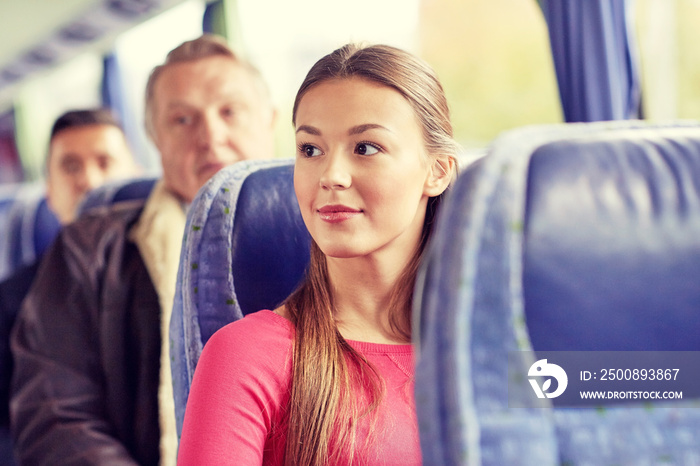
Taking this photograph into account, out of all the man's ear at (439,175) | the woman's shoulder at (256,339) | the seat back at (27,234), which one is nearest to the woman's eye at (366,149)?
the man's ear at (439,175)

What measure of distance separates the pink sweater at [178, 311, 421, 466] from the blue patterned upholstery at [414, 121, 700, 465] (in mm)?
311

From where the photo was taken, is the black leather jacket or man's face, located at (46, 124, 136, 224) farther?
man's face, located at (46, 124, 136, 224)

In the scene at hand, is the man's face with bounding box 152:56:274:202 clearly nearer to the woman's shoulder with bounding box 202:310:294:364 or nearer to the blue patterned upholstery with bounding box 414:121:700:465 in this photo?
the woman's shoulder with bounding box 202:310:294:364

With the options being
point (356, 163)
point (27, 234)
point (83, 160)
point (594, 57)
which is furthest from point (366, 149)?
point (27, 234)

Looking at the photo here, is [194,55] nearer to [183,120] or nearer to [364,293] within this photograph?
[183,120]

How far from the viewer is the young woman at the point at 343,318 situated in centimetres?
89

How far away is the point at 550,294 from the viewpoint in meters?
0.59

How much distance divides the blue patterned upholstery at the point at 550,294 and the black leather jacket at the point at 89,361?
1296 millimetres

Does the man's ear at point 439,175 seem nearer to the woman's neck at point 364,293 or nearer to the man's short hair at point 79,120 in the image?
the woman's neck at point 364,293

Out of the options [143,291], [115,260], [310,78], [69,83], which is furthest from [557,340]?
[69,83]

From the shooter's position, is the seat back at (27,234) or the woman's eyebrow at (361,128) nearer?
the woman's eyebrow at (361,128)

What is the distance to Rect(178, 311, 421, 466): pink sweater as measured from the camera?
843 millimetres

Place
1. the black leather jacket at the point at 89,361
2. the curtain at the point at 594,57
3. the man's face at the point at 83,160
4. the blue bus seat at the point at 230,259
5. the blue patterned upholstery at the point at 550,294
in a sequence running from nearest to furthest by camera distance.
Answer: the blue patterned upholstery at the point at 550,294, the blue bus seat at the point at 230,259, the black leather jacket at the point at 89,361, the curtain at the point at 594,57, the man's face at the point at 83,160

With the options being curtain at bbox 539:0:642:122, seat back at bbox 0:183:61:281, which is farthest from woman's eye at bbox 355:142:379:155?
seat back at bbox 0:183:61:281
